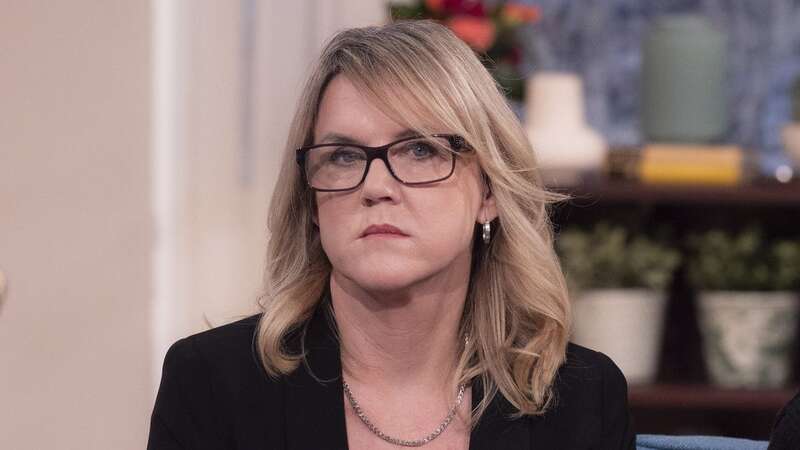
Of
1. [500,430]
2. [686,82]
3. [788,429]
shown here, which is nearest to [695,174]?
[686,82]

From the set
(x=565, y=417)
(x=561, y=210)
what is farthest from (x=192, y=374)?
(x=561, y=210)

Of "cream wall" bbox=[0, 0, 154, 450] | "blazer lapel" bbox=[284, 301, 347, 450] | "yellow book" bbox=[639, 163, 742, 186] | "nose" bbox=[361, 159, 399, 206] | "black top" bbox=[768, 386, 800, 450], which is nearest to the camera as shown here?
"black top" bbox=[768, 386, 800, 450]

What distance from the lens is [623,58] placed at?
11.6ft

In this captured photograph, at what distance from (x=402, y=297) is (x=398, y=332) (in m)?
0.05

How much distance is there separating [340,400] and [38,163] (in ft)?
3.03

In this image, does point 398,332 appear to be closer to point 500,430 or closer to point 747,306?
point 500,430

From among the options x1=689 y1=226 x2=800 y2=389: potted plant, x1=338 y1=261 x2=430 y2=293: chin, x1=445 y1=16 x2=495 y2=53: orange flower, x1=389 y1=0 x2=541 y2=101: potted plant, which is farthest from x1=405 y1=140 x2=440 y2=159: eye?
x1=689 y1=226 x2=800 y2=389: potted plant

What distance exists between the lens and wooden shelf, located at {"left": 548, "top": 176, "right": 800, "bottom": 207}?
3037mm

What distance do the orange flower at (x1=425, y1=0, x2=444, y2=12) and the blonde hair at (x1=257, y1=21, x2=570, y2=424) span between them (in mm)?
1192

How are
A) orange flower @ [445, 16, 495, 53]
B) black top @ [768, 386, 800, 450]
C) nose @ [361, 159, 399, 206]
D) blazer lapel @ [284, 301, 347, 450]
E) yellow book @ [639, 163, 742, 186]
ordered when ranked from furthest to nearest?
yellow book @ [639, 163, 742, 186]
orange flower @ [445, 16, 495, 53]
blazer lapel @ [284, 301, 347, 450]
nose @ [361, 159, 399, 206]
black top @ [768, 386, 800, 450]

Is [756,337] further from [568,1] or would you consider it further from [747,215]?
[568,1]

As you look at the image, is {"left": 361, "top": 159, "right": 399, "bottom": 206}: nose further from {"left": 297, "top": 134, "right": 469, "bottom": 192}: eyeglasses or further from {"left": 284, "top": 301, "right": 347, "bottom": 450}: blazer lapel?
{"left": 284, "top": 301, "right": 347, "bottom": 450}: blazer lapel

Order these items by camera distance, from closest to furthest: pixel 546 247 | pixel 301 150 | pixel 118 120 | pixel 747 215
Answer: pixel 301 150
pixel 546 247
pixel 118 120
pixel 747 215

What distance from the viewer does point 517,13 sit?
10.3 feet
